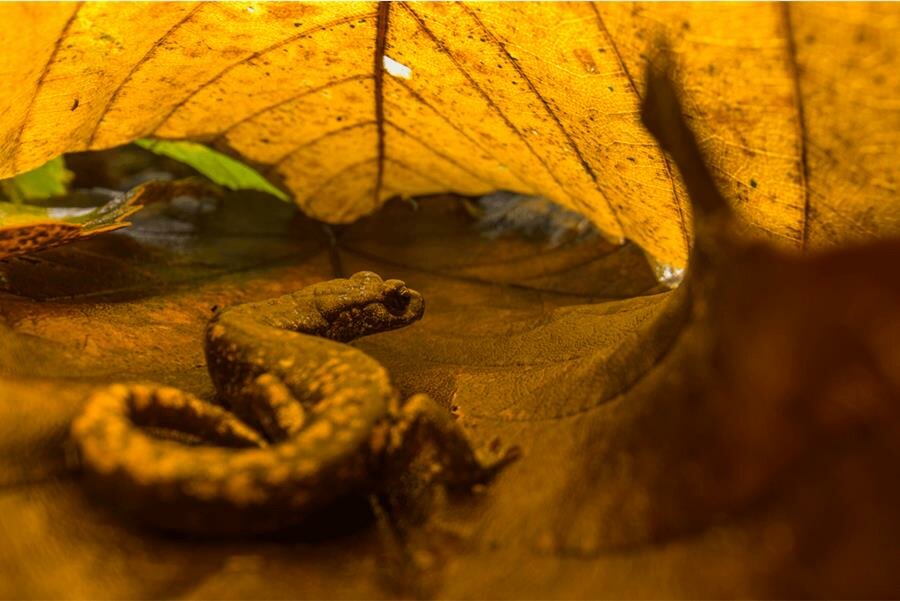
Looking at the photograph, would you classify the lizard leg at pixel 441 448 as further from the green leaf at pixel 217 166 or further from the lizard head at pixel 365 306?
the green leaf at pixel 217 166

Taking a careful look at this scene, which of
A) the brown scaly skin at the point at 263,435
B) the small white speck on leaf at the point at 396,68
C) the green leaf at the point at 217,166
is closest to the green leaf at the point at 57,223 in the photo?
the green leaf at the point at 217,166

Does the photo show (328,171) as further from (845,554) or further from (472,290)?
(845,554)

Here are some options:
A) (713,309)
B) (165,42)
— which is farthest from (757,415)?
(165,42)

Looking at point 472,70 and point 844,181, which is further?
point 472,70

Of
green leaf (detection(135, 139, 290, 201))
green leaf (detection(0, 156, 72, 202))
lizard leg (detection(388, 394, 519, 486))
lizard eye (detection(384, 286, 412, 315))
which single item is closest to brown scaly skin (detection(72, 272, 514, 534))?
lizard leg (detection(388, 394, 519, 486))

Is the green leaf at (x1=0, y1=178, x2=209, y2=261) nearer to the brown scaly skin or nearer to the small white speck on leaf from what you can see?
the brown scaly skin

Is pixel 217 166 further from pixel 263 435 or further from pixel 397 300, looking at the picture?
pixel 263 435

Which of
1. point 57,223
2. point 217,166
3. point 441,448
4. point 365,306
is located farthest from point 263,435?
point 217,166
